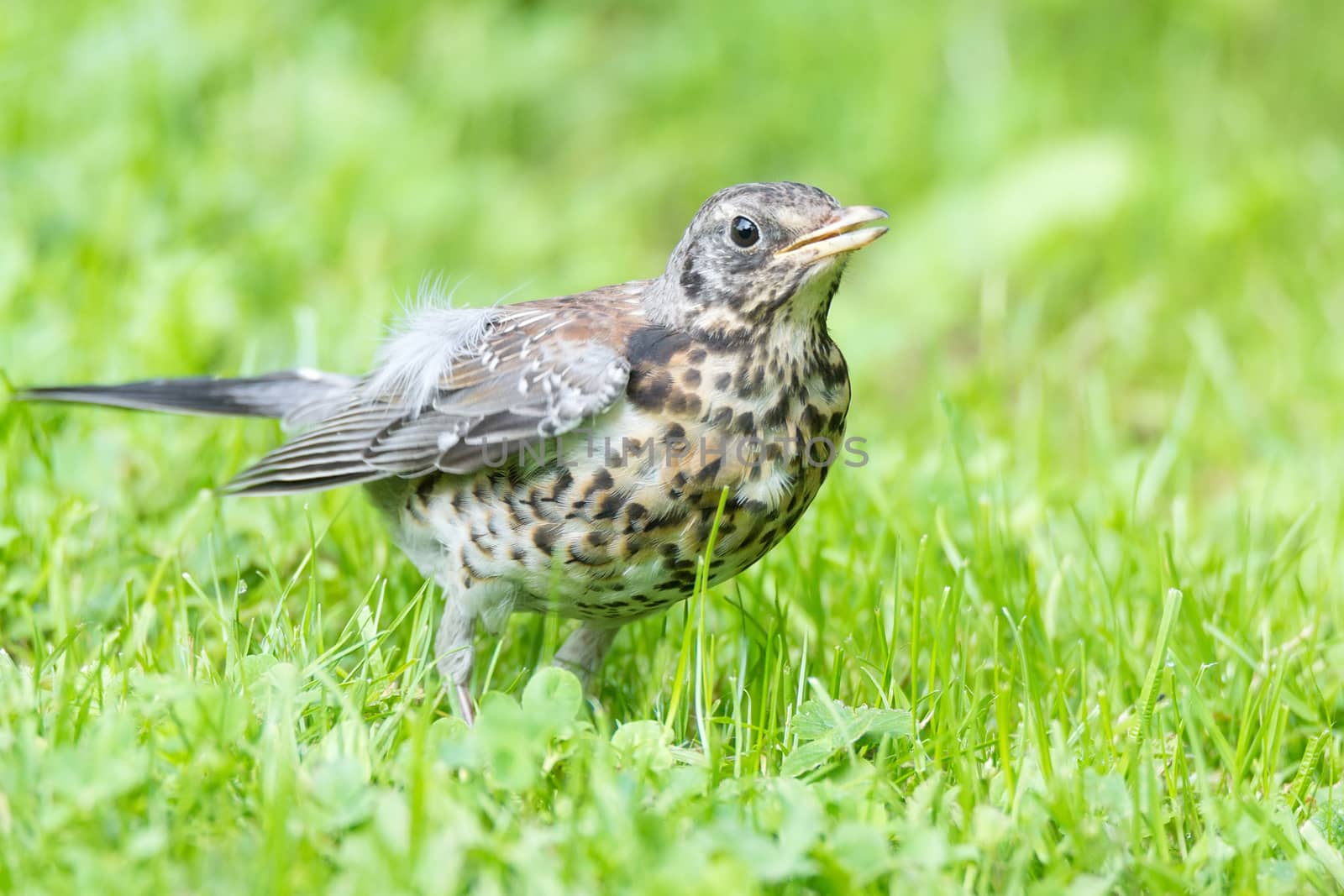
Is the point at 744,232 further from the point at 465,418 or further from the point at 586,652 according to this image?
the point at 586,652

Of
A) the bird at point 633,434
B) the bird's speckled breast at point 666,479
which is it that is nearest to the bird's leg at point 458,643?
the bird at point 633,434

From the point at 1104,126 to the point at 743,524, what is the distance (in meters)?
5.54

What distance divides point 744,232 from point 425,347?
1.01 metres

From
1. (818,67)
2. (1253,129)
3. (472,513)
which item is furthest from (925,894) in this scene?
(818,67)

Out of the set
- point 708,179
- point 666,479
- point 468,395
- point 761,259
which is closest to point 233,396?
point 468,395

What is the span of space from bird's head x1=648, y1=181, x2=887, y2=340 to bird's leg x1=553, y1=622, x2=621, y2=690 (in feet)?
2.75

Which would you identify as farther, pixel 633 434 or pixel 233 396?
pixel 233 396

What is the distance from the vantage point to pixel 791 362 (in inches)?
134

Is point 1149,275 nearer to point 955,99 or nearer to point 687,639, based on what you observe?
point 955,99

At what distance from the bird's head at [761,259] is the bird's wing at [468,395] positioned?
211 mm

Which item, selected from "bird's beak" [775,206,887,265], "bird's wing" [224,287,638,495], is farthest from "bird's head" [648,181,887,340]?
"bird's wing" [224,287,638,495]

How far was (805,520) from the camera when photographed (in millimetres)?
4453

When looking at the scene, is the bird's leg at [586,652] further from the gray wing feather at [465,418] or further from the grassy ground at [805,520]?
the gray wing feather at [465,418]

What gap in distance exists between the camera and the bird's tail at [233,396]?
413cm
